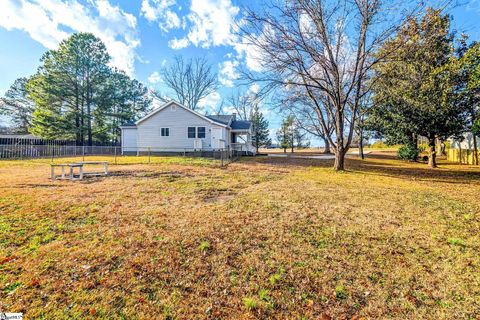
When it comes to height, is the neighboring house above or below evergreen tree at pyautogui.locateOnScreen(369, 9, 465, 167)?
below

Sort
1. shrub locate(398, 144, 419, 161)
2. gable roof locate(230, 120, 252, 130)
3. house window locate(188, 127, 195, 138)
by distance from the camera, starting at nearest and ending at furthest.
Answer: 1. shrub locate(398, 144, 419, 161)
2. house window locate(188, 127, 195, 138)
3. gable roof locate(230, 120, 252, 130)

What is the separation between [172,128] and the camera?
21.7 meters

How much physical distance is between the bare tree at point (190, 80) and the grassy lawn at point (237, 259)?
3420 centimetres

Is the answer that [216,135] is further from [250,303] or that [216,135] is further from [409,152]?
[250,303]

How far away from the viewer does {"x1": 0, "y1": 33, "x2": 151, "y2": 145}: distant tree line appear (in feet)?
85.5

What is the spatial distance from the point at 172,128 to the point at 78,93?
15622mm

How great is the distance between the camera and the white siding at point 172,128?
21.4 metres

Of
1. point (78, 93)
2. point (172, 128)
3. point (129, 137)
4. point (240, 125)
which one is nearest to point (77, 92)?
point (78, 93)

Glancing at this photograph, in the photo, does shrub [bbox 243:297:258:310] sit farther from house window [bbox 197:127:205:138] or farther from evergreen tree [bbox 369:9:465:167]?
house window [bbox 197:127:205:138]

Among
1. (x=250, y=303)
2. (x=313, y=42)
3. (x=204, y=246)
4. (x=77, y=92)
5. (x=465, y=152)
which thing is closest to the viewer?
(x=250, y=303)

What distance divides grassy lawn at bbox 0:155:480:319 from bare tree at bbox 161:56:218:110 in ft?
112

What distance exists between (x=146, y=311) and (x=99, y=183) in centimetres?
730

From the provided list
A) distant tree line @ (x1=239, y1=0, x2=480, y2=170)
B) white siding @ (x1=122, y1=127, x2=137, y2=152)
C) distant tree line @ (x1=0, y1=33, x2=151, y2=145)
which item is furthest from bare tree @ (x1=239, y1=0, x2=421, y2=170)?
distant tree line @ (x1=0, y1=33, x2=151, y2=145)

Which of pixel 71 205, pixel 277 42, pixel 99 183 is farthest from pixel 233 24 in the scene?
pixel 71 205
